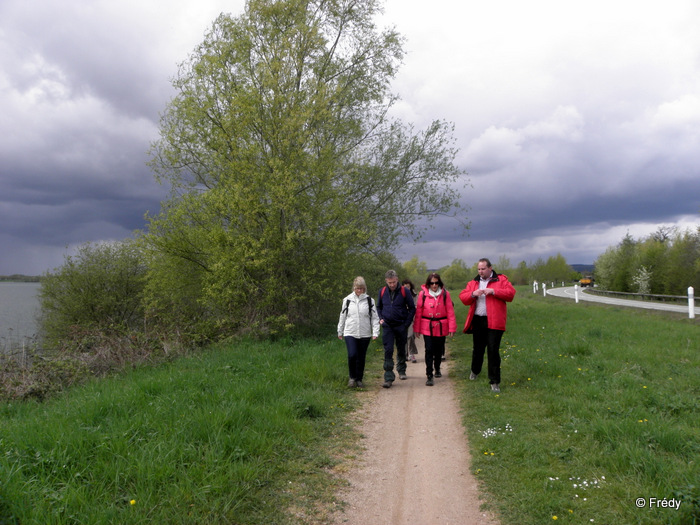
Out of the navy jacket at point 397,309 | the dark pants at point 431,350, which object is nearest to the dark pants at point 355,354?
the navy jacket at point 397,309

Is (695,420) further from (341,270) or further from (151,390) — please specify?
(341,270)

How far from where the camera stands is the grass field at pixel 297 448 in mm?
3715

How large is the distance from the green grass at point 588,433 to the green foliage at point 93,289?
65.2ft

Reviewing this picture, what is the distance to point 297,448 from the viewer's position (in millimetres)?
5121

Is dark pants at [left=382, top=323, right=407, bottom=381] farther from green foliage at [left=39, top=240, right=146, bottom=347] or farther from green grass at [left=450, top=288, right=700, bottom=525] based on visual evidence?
green foliage at [left=39, top=240, right=146, bottom=347]

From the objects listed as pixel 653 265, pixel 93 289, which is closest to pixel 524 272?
pixel 653 265

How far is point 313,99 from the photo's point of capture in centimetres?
1362

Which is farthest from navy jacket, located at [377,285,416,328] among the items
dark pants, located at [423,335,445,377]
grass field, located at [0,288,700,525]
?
grass field, located at [0,288,700,525]

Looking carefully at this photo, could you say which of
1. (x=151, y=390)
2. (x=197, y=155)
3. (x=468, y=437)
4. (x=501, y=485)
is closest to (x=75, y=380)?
(x=151, y=390)

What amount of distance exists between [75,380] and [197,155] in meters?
7.72

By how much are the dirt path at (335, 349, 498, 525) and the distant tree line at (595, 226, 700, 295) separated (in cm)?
4090

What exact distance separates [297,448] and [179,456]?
1.31 metres

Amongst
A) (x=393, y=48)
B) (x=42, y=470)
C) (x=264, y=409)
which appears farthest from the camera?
(x=393, y=48)

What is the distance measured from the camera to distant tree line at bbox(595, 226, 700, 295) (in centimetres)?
4041
